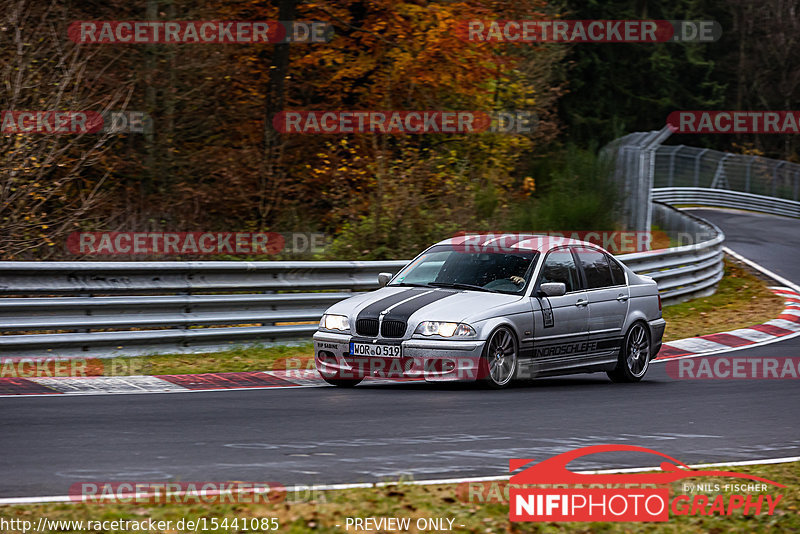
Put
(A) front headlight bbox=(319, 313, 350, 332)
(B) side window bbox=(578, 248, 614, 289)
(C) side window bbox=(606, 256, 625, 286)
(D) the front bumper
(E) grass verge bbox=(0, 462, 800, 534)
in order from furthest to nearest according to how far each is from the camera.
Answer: (C) side window bbox=(606, 256, 625, 286) < (B) side window bbox=(578, 248, 614, 289) < (A) front headlight bbox=(319, 313, 350, 332) < (D) the front bumper < (E) grass verge bbox=(0, 462, 800, 534)

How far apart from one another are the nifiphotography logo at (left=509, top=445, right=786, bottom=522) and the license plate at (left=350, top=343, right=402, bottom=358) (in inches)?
140

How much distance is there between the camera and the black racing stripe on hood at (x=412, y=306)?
1036cm

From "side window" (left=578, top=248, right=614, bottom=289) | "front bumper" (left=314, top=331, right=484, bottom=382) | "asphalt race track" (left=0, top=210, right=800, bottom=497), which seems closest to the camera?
"asphalt race track" (left=0, top=210, right=800, bottom=497)

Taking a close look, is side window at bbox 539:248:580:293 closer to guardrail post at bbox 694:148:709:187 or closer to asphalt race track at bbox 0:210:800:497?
asphalt race track at bbox 0:210:800:497

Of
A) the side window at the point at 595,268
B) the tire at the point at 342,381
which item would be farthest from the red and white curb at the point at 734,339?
the tire at the point at 342,381

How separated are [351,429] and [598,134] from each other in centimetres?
5256

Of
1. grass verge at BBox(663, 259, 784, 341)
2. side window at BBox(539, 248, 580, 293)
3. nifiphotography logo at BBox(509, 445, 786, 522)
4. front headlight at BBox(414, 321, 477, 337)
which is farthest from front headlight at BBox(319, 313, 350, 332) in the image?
grass verge at BBox(663, 259, 784, 341)

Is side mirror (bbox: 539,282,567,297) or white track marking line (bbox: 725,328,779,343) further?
white track marking line (bbox: 725,328,779,343)

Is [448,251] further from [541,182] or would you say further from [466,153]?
[541,182]

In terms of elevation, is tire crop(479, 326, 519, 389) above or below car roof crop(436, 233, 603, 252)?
below

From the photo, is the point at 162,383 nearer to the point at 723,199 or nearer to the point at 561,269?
the point at 561,269

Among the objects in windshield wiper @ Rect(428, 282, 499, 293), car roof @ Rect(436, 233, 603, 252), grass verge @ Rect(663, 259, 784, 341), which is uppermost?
car roof @ Rect(436, 233, 603, 252)

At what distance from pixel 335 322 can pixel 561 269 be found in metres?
2.53

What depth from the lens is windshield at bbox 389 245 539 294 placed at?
1115 centimetres
